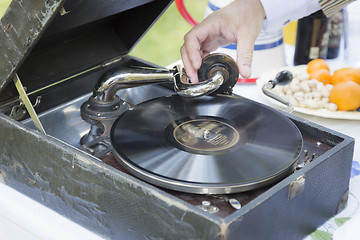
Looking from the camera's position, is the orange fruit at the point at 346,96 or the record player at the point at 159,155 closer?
the record player at the point at 159,155

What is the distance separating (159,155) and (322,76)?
0.79 meters

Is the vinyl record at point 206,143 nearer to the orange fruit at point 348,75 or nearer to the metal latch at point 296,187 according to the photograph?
the metal latch at point 296,187

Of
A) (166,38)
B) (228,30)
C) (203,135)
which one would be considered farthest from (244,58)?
(166,38)

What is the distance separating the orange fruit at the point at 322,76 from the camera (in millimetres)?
1723

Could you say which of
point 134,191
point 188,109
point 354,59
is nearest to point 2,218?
point 134,191

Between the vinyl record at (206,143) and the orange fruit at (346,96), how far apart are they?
0.34m

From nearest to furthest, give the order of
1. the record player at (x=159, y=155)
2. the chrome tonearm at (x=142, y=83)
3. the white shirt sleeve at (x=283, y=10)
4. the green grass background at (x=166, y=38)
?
the record player at (x=159, y=155) < the chrome tonearm at (x=142, y=83) < the white shirt sleeve at (x=283, y=10) < the green grass background at (x=166, y=38)

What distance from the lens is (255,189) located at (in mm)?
1086

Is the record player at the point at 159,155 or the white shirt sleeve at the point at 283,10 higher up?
the white shirt sleeve at the point at 283,10

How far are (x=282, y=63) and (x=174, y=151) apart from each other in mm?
903

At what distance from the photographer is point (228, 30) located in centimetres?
145

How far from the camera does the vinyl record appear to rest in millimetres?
1062

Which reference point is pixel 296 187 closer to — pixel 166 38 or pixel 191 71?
pixel 191 71

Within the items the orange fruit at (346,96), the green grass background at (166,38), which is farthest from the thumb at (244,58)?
the green grass background at (166,38)
